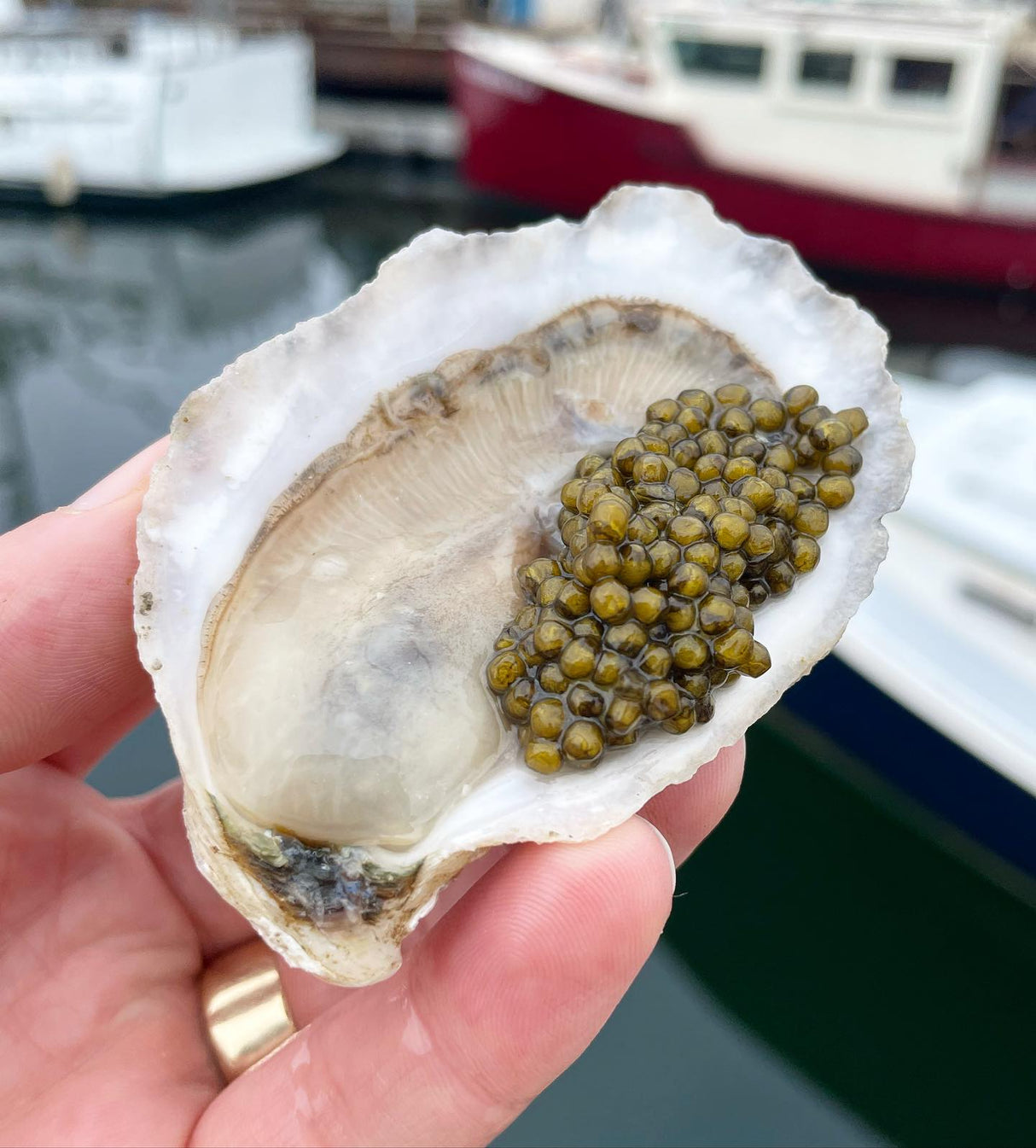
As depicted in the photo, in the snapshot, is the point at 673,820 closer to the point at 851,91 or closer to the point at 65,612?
the point at 65,612


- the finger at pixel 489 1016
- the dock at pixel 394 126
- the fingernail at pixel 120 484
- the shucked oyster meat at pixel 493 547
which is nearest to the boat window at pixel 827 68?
the dock at pixel 394 126

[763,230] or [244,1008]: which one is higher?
[763,230]

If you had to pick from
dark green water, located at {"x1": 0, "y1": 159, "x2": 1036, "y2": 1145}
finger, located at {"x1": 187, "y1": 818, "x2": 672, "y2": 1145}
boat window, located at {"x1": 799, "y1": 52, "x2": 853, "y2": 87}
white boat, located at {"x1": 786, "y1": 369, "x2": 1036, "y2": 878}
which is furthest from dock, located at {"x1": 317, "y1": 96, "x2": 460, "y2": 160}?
finger, located at {"x1": 187, "y1": 818, "x2": 672, "y2": 1145}

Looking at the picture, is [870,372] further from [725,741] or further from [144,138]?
[144,138]

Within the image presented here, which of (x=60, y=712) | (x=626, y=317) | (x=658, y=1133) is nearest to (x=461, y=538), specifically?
(x=626, y=317)

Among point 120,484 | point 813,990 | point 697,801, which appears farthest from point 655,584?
point 813,990

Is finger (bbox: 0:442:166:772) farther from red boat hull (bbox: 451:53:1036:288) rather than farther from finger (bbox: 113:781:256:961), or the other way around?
red boat hull (bbox: 451:53:1036:288)
